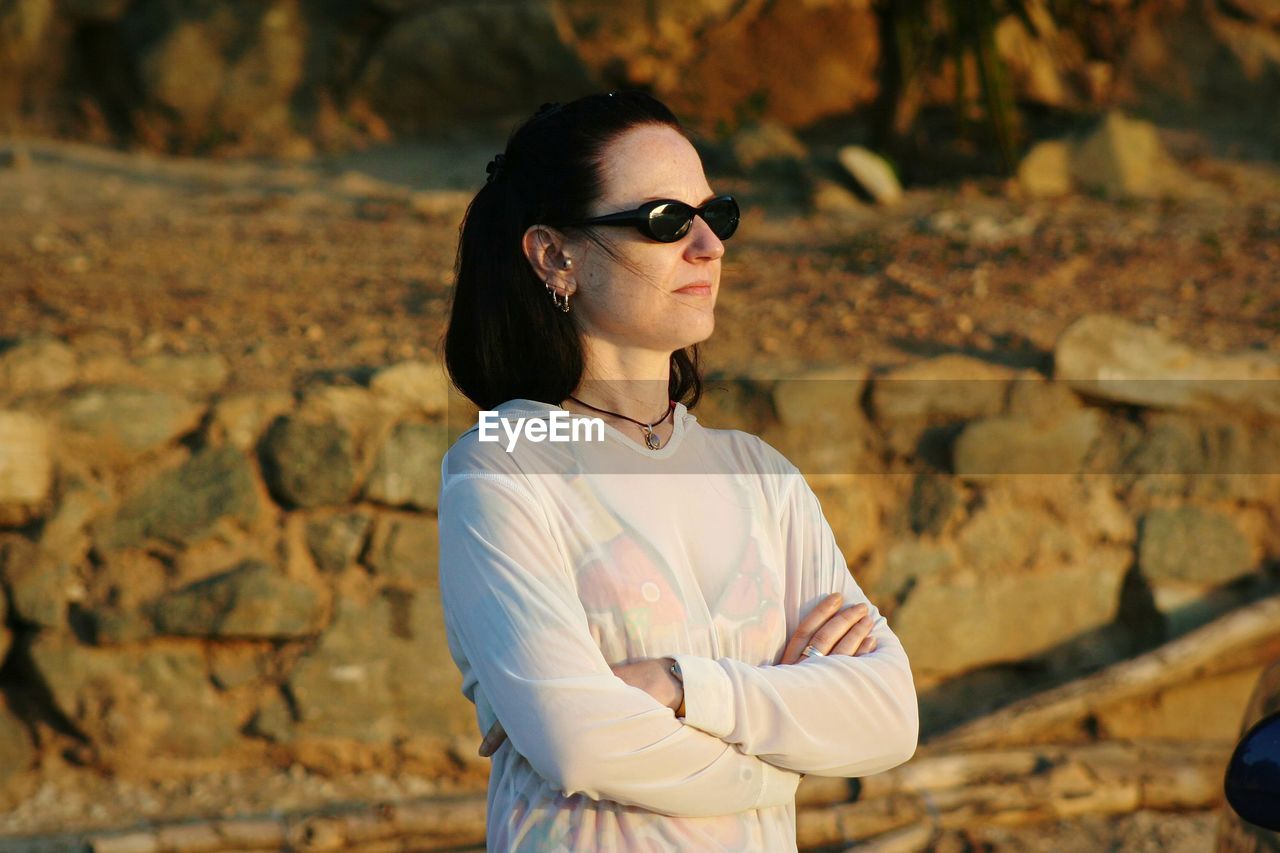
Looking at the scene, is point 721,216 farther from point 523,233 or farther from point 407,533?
point 407,533

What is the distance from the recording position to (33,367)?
12.9ft

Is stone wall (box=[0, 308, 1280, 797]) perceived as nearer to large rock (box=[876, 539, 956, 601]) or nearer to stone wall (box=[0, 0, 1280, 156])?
large rock (box=[876, 539, 956, 601])

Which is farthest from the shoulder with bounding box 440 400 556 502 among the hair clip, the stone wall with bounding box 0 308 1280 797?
the stone wall with bounding box 0 308 1280 797

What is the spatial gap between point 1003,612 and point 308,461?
6.66 feet

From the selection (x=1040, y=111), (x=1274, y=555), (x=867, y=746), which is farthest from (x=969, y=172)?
(x=867, y=746)

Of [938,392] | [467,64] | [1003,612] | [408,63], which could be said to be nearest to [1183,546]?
[1003,612]

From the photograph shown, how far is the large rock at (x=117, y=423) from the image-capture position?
382 cm

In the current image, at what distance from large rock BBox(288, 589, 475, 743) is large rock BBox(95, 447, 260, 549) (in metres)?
0.39

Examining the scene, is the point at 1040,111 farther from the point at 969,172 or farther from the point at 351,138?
the point at 351,138

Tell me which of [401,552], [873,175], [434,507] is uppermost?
[873,175]

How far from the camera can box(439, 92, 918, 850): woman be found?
1662 mm

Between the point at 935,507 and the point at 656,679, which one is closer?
the point at 656,679

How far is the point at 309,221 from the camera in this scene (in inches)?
226

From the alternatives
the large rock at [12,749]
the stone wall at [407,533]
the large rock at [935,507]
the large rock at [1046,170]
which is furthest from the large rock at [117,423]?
the large rock at [1046,170]
